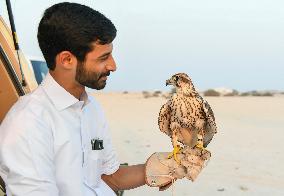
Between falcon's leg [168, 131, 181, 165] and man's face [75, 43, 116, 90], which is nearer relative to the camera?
man's face [75, 43, 116, 90]

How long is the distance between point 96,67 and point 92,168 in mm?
518

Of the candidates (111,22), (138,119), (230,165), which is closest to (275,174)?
(230,165)

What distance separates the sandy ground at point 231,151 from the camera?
719 cm

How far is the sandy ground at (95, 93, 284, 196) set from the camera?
719 centimetres

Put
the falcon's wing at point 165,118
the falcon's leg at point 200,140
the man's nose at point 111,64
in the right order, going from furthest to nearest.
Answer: the falcon's wing at point 165,118, the falcon's leg at point 200,140, the man's nose at point 111,64

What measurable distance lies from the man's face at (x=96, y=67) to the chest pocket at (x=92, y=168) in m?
Answer: 0.36

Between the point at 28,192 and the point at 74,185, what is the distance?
0.25 m

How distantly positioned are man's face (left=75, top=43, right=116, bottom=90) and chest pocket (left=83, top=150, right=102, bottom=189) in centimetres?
36

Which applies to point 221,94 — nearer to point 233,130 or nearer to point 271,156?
point 233,130

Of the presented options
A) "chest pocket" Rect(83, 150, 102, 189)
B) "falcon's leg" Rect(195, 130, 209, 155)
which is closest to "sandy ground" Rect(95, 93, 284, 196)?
"falcon's leg" Rect(195, 130, 209, 155)

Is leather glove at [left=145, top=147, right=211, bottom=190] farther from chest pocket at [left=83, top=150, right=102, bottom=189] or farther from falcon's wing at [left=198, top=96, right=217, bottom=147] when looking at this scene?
chest pocket at [left=83, top=150, right=102, bottom=189]

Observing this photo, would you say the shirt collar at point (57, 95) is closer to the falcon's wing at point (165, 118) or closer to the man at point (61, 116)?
the man at point (61, 116)

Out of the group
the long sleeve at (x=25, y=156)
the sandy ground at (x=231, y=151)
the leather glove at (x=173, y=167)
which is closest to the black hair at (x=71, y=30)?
the long sleeve at (x=25, y=156)

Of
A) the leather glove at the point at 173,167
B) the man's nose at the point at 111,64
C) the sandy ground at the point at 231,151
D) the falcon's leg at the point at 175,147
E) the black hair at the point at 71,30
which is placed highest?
the black hair at the point at 71,30
